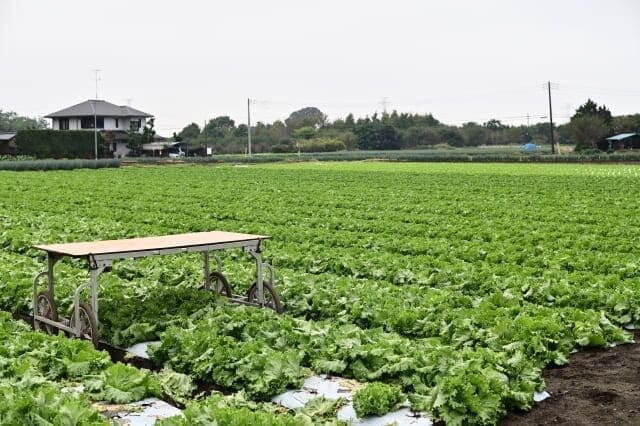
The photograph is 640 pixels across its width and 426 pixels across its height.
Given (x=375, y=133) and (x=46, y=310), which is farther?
(x=375, y=133)

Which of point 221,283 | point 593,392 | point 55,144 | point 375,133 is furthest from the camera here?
point 375,133

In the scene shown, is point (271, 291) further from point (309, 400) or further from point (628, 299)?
point (628, 299)

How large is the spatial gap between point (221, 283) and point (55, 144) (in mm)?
79403

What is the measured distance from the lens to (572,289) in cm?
1127

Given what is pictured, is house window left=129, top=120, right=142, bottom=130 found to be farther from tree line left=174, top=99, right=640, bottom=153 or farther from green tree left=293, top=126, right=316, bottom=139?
green tree left=293, top=126, right=316, bottom=139

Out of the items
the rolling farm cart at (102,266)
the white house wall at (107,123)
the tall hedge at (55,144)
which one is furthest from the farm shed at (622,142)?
the rolling farm cart at (102,266)

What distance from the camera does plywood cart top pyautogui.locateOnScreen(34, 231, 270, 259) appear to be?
30.8 ft

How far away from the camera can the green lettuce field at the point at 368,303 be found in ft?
24.6

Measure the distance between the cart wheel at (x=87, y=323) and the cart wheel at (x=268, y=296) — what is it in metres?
2.16

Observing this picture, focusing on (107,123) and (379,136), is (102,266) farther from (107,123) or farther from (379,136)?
(379,136)

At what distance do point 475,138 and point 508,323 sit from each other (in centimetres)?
12011

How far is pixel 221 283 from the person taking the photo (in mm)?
11734

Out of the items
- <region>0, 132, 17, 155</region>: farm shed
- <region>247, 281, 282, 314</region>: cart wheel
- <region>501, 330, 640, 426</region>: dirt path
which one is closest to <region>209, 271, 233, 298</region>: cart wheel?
<region>247, 281, 282, 314</region>: cart wheel

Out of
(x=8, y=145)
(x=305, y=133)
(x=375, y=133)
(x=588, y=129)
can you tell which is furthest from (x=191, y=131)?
(x=588, y=129)
